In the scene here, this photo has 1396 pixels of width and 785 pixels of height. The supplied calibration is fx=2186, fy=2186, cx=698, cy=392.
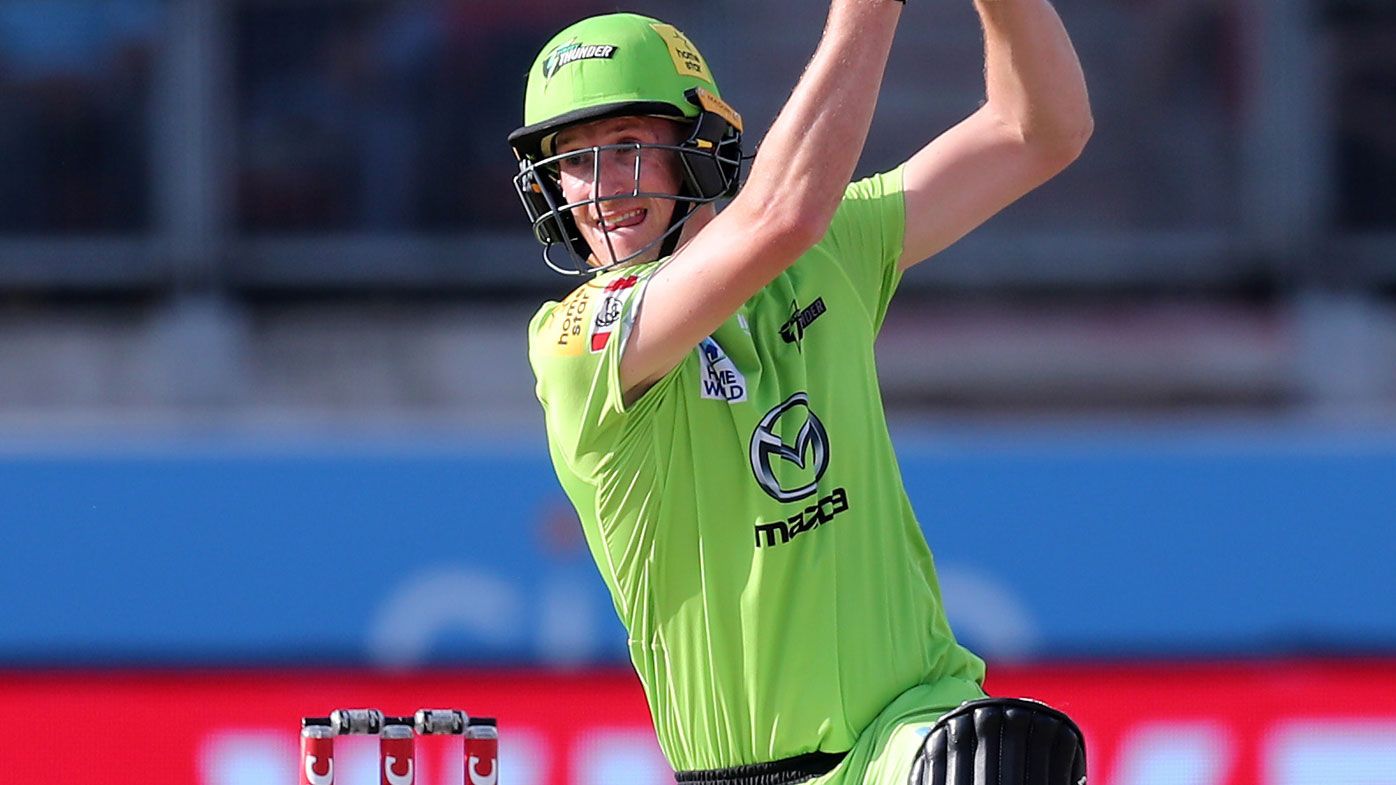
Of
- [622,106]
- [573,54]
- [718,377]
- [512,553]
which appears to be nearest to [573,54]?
[573,54]

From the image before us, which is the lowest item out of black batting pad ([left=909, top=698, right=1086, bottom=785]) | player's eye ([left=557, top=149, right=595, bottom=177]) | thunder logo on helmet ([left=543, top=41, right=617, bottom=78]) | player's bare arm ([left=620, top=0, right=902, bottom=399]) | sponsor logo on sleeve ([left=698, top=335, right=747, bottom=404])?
black batting pad ([left=909, top=698, right=1086, bottom=785])

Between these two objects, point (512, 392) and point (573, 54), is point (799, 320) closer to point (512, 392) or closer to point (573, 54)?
point (573, 54)

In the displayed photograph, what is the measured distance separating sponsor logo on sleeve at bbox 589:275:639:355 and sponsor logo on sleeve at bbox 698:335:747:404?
0.14 m

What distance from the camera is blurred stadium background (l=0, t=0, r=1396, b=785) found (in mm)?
6559

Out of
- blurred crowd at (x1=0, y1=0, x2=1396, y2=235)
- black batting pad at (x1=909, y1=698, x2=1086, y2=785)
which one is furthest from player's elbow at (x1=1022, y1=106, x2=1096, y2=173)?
blurred crowd at (x1=0, y1=0, x2=1396, y2=235)

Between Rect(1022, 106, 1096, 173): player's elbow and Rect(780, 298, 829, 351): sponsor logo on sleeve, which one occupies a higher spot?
Rect(1022, 106, 1096, 173): player's elbow

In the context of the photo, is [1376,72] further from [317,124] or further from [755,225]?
[755,225]

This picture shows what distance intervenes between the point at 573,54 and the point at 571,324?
46cm

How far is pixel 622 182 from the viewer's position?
11.1 feet

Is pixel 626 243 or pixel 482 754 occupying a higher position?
pixel 626 243

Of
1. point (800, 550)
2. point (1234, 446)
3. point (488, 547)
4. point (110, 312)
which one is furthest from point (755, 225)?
point (110, 312)

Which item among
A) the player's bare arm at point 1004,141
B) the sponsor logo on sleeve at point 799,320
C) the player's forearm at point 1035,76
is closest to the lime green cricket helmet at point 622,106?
the sponsor logo on sleeve at point 799,320

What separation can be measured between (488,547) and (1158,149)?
4130 mm

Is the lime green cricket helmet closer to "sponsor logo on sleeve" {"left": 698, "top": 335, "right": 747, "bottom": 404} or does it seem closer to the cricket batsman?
the cricket batsman
